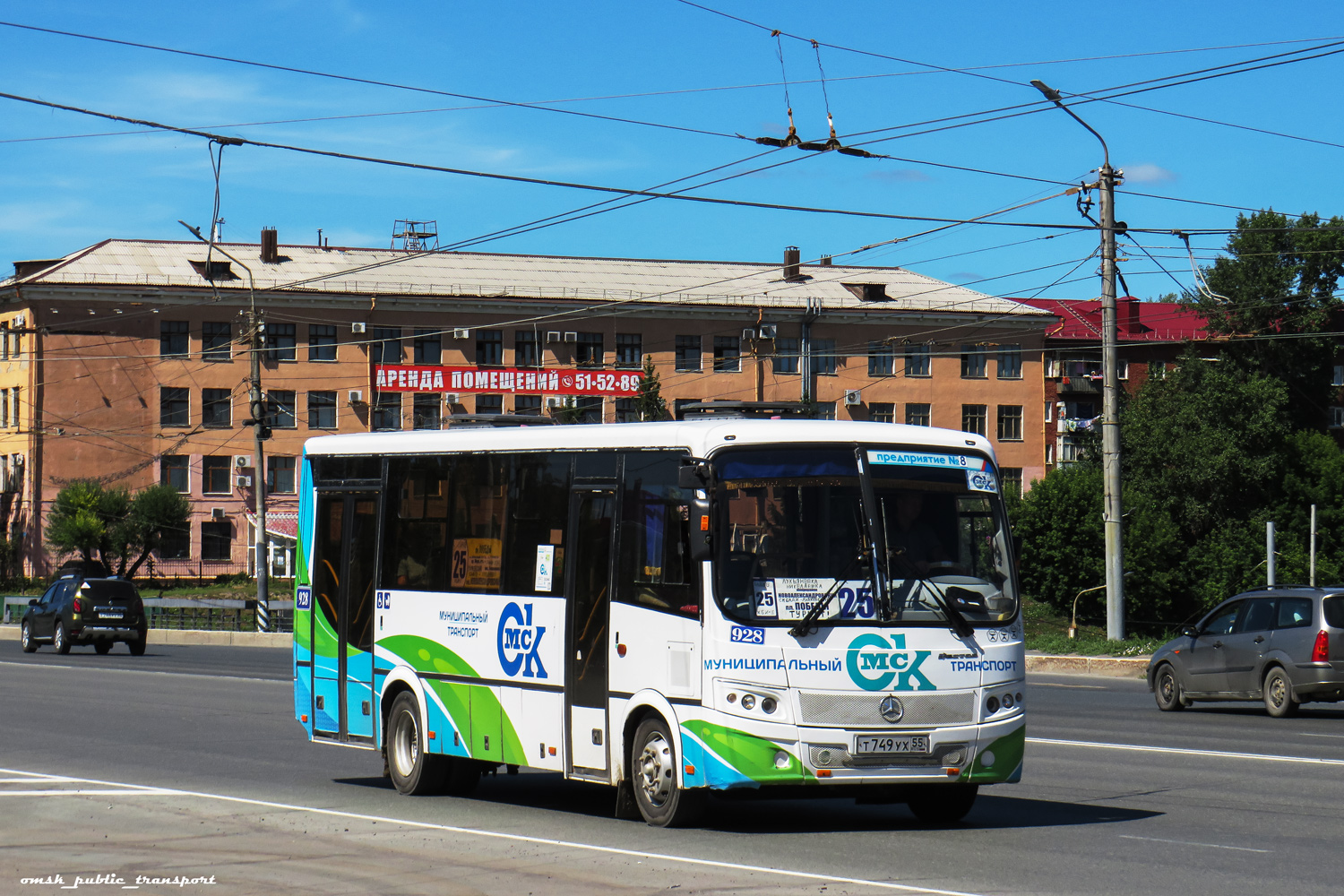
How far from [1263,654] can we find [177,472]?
203 ft

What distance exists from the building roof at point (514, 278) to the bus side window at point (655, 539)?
6207cm

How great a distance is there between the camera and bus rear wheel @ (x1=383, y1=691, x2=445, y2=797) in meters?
13.2

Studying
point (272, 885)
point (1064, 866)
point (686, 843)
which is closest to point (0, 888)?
point (272, 885)

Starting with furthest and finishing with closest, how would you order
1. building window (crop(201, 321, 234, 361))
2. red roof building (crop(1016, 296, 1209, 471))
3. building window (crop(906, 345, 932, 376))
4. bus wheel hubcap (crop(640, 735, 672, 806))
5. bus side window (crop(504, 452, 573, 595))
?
red roof building (crop(1016, 296, 1209, 471)) → building window (crop(906, 345, 932, 376)) → building window (crop(201, 321, 234, 361)) → bus side window (crop(504, 452, 573, 595)) → bus wheel hubcap (crop(640, 735, 672, 806))

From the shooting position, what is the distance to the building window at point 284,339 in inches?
2977

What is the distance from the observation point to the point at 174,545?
73750 mm

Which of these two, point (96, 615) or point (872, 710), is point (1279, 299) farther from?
point (872, 710)

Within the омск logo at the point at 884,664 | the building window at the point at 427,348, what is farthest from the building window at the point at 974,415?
the омск logo at the point at 884,664

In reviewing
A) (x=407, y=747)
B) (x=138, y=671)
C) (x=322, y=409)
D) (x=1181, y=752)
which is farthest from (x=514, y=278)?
(x=407, y=747)

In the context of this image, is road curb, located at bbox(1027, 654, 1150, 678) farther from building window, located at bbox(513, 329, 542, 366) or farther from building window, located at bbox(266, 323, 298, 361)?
building window, located at bbox(266, 323, 298, 361)

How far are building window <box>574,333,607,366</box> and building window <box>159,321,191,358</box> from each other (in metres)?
17.1

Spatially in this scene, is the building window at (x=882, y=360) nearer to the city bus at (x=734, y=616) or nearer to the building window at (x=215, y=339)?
the building window at (x=215, y=339)

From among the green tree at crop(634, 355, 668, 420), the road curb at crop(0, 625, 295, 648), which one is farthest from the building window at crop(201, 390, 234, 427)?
the road curb at crop(0, 625, 295, 648)

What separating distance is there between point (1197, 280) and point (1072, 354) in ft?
191
